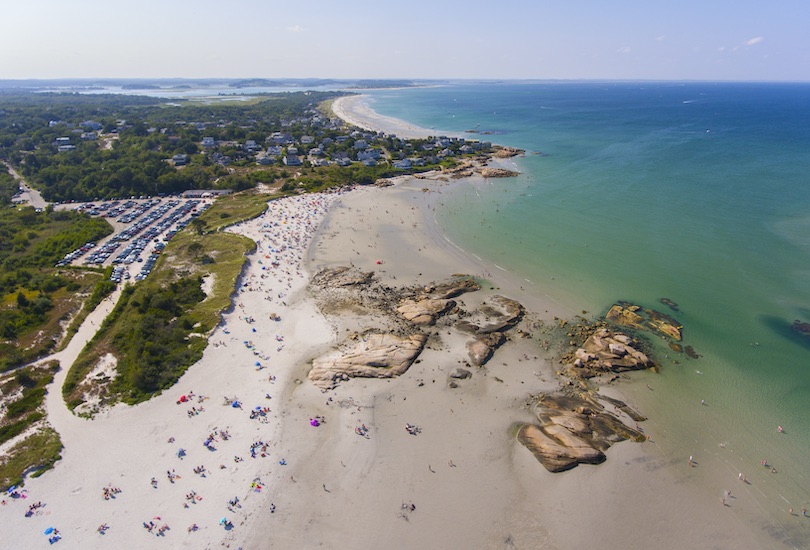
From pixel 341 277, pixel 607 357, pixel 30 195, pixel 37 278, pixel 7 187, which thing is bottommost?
pixel 607 357

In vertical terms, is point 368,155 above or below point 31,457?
above

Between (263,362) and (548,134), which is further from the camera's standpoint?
(548,134)

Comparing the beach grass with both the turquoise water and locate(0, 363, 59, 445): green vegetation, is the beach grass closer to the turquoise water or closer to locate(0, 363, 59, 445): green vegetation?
locate(0, 363, 59, 445): green vegetation

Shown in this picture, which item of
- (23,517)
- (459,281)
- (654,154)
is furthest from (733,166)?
(23,517)

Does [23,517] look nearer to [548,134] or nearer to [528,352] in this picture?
[528,352]

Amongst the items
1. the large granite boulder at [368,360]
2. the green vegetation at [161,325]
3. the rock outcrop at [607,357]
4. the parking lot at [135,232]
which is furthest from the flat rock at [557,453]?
the parking lot at [135,232]

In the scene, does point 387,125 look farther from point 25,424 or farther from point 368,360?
point 25,424

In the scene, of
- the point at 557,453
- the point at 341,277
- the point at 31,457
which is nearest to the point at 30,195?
the point at 341,277

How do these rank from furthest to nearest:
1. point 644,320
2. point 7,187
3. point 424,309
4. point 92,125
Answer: point 92,125 → point 7,187 → point 424,309 → point 644,320
